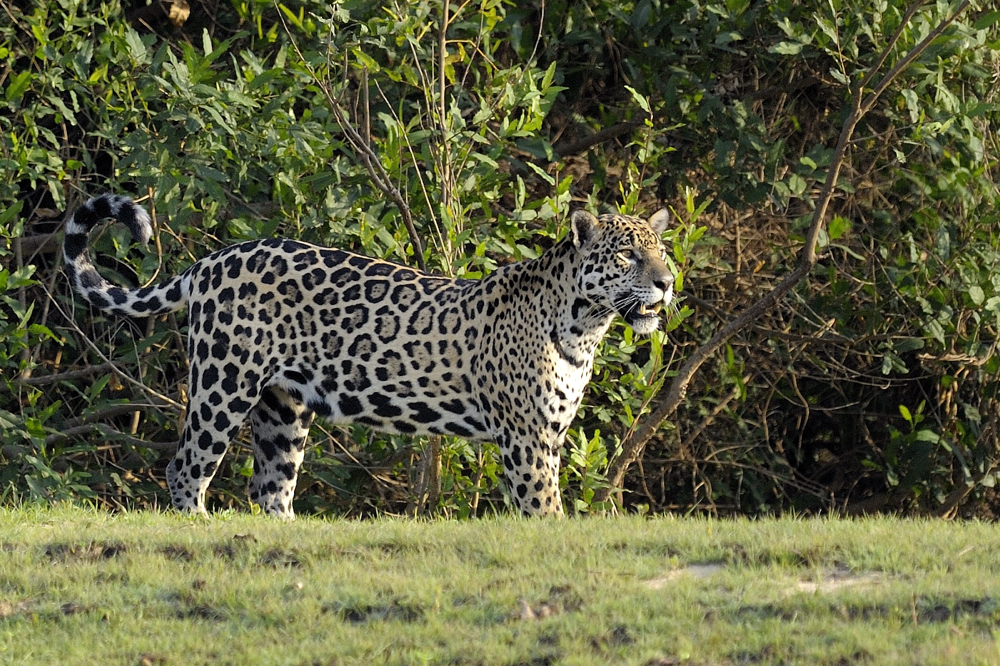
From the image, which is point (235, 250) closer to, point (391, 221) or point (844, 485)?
point (391, 221)

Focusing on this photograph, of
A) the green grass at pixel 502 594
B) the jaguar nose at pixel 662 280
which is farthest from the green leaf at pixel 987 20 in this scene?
the green grass at pixel 502 594

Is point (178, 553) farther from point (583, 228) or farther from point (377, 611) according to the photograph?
point (583, 228)

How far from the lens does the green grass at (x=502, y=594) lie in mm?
5648

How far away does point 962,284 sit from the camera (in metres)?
10.4

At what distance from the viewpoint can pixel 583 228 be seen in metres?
8.64

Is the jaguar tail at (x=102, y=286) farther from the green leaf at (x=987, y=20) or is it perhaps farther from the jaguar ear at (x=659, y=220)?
the green leaf at (x=987, y=20)

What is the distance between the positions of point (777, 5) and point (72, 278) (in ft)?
15.4

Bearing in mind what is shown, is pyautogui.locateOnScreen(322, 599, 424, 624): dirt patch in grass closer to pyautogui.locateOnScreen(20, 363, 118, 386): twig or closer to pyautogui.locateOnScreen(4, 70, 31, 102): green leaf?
pyautogui.locateOnScreen(20, 363, 118, 386): twig

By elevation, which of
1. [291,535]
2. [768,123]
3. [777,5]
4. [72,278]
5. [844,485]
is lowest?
[844,485]

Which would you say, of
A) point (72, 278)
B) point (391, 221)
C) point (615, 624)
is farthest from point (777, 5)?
point (615, 624)

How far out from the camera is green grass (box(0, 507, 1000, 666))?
18.5ft

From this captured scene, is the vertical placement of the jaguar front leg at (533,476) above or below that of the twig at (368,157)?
below

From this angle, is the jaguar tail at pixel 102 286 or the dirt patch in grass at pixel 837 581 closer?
the dirt patch in grass at pixel 837 581

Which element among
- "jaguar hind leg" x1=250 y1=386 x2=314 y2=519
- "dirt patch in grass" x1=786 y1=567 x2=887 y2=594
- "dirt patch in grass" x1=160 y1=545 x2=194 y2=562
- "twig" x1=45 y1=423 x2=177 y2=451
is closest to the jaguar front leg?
"jaguar hind leg" x1=250 y1=386 x2=314 y2=519
